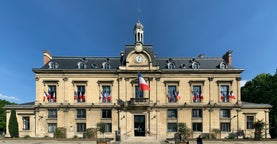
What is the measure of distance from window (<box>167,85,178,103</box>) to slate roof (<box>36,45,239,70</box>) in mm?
3264

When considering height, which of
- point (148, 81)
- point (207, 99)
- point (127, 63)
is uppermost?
point (127, 63)

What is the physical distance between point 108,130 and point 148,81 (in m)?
9.83

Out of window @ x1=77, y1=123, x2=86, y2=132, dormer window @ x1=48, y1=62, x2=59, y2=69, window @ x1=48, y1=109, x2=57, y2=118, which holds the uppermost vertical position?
dormer window @ x1=48, y1=62, x2=59, y2=69

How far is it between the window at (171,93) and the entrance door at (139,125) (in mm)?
5030

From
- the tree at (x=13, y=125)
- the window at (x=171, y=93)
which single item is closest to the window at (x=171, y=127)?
the window at (x=171, y=93)

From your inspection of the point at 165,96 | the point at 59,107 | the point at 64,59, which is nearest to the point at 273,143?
the point at 165,96

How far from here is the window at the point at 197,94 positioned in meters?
36.4

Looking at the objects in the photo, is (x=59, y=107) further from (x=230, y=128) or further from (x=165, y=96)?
(x=230, y=128)

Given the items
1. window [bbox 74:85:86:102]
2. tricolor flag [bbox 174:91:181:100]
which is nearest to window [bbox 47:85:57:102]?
window [bbox 74:85:86:102]

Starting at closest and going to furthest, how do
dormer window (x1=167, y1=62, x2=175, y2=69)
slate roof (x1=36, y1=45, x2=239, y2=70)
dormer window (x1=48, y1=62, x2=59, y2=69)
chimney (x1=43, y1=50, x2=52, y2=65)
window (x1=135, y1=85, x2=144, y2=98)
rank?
1. window (x1=135, y1=85, x2=144, y2=98)
2. dormer window (x1=48, y1=62, x2=59, y2=69)
3. dormer window (x1=167, y1=62, x2=175, y2=69)
4. slate roof (x1=36, y1=45, x2=239, y2=70)
5. chimney (x1=43, y1=50, x2=52, y2=65)

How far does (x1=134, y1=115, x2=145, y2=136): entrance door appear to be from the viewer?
3616cm

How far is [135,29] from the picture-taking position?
38.4 metres

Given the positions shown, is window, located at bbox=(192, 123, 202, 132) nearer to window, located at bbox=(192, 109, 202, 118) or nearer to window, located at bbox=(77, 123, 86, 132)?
window, located at bbox=(192, 109, 202, 118)

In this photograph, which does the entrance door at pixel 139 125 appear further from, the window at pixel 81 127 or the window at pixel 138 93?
the window at pixel 81 127
